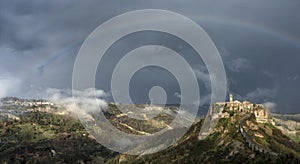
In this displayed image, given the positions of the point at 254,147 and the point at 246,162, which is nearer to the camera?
the point at 246,162

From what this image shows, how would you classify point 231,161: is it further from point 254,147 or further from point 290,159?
point 290,159

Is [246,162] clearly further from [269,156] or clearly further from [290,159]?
[290,159]

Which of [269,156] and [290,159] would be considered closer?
[290,159]

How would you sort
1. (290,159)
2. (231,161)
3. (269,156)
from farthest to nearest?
(231,161), (269,156), (290,159)

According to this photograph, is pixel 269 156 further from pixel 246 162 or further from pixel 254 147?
pixel 254 147

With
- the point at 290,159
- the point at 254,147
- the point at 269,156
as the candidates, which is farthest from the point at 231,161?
the point at 290,159

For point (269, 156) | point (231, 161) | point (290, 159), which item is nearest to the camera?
point (290, 159)

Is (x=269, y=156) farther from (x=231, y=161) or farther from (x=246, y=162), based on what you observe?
(x=231, y=161)
